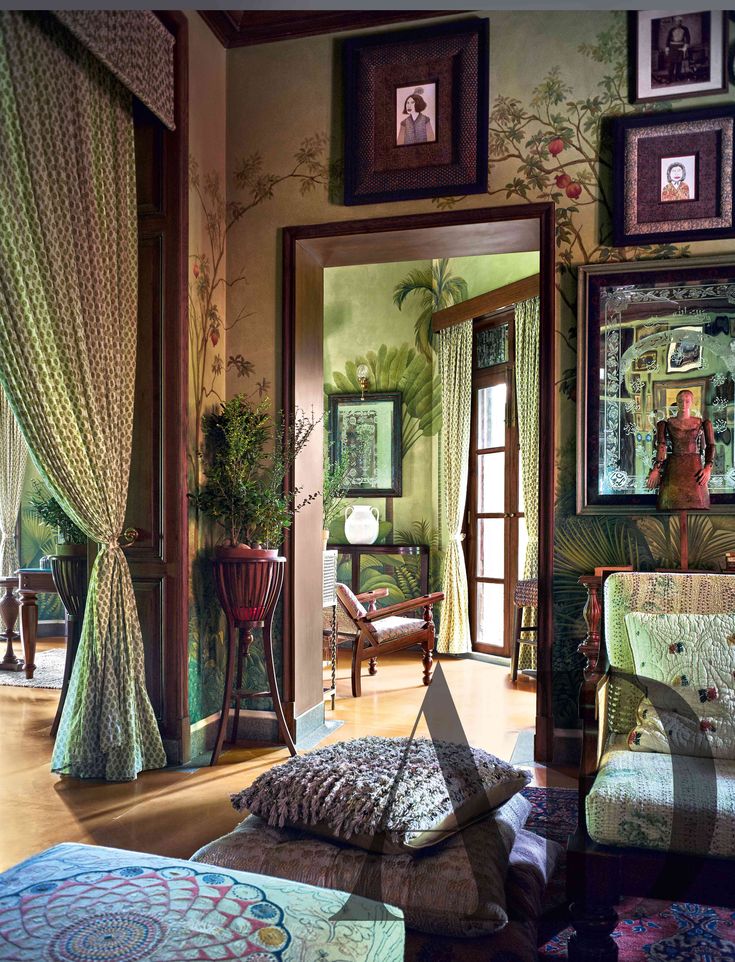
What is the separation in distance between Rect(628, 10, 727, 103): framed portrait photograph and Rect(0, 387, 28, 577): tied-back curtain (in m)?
5.97

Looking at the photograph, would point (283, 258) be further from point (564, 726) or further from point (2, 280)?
point (564, 726)

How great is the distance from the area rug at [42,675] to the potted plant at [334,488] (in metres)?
2.22

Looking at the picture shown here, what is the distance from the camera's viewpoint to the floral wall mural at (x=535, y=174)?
12.4 feet

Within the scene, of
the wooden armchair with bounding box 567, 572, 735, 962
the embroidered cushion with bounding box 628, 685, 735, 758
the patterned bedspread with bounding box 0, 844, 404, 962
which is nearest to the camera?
the patterned bedspread with bounding box 0, 844, 404, 962

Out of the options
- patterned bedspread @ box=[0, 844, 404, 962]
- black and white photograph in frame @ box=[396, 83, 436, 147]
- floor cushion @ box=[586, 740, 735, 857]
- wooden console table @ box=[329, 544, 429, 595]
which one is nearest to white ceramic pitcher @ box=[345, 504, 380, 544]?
wooden console table @ box=[329, 544, 429, 595]

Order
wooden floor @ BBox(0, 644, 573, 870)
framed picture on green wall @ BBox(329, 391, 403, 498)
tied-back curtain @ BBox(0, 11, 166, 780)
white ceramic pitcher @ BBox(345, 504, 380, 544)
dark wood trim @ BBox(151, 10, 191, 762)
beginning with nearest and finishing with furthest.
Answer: wooden floor @ BBox(0, 644, 573, 870)
tied-back curtain @ BBox(0, 11, 166, 780)
dark wood trim @ BBox(151, 10, 191, 762)
white ceramic pitcher @ BBox(345, 504, 380, 544)
framed picture on green wall @ BBox(329, 391, 403, 498)

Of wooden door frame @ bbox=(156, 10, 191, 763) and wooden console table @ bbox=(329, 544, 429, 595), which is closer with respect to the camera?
wooden door frame @ bbox=(156, 10, 191, 763)

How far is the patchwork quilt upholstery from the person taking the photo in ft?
9.15

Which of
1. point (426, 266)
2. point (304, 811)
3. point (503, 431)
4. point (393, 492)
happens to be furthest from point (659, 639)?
point (426, 266)

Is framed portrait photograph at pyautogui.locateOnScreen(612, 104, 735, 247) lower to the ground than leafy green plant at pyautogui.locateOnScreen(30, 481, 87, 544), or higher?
higher

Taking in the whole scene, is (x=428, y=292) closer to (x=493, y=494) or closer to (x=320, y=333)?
(x=493, y=494)

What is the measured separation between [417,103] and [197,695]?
3.06 metres

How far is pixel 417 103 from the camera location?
158 inches

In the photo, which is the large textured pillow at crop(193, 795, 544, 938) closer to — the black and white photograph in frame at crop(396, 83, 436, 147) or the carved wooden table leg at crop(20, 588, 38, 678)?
the black and white photograph in frame at crop(396, 83, 436, 147)
